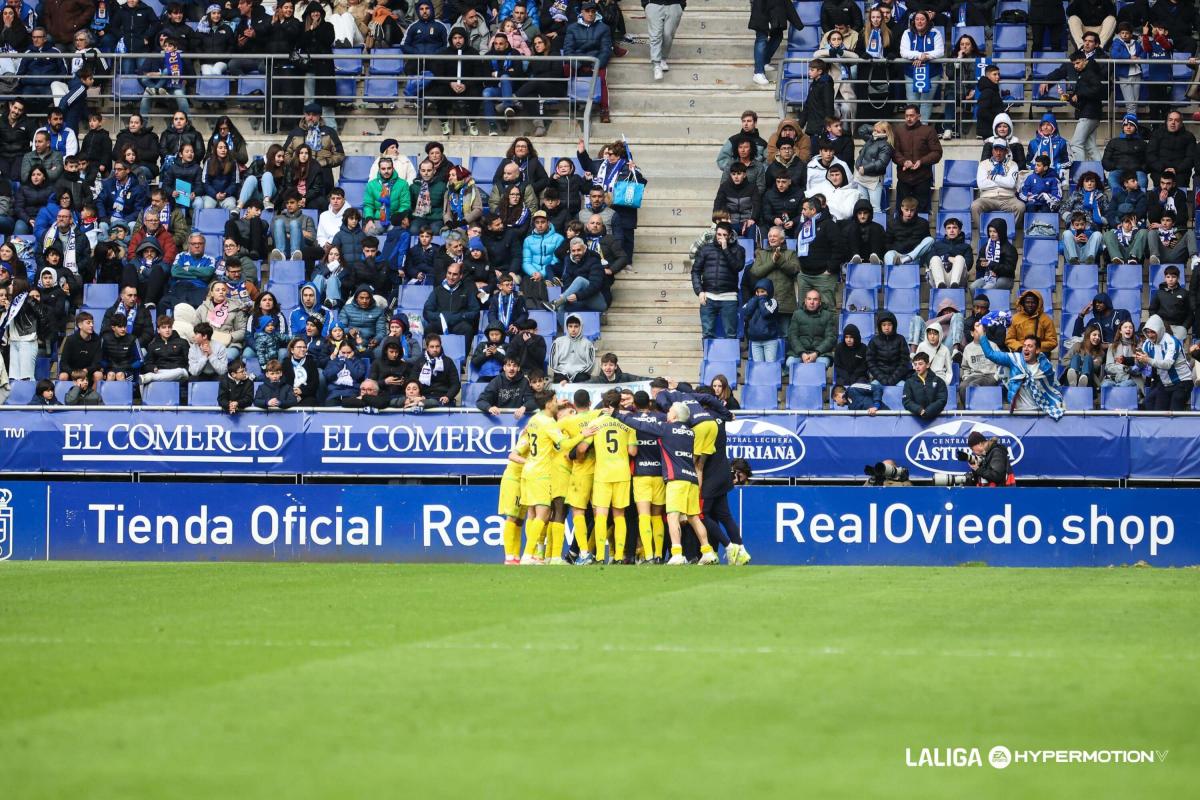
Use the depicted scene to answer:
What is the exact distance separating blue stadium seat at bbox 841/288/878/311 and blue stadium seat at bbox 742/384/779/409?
2.03 m

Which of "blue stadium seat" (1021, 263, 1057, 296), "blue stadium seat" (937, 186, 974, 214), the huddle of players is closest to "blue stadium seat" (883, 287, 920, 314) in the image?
"blue stadium seat" (1021, 263, 1057, 296)

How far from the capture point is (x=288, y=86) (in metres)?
29.1

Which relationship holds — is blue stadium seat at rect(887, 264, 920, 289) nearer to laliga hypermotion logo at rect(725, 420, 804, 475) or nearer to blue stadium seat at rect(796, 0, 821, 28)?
laliga hypermotion logo at rect(725, 420, 804, 475)

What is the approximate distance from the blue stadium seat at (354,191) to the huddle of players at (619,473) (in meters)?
8.13

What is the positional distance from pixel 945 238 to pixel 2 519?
13488 millimetres

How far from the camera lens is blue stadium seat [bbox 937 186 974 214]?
26578 millimetres

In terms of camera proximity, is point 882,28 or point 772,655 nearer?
point 772,655

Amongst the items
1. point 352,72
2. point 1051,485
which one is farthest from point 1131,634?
point 352,72

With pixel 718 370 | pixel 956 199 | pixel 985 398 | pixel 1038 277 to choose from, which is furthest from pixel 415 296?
pixel 1038 277

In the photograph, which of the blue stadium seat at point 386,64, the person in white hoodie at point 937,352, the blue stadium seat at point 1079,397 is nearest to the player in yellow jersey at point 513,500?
the person in white hoodie at point 937,352

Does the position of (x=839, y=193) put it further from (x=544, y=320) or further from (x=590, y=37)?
(x=590, y=37)

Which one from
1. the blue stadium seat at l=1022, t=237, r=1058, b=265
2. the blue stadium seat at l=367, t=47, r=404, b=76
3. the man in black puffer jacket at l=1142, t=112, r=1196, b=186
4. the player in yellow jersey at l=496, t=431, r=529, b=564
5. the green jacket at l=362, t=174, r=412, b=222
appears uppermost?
the blue stadium seat at l=367, t=47, r=404, b=76

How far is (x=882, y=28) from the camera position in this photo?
27.5m

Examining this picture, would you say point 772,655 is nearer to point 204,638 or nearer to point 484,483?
point 204,638
